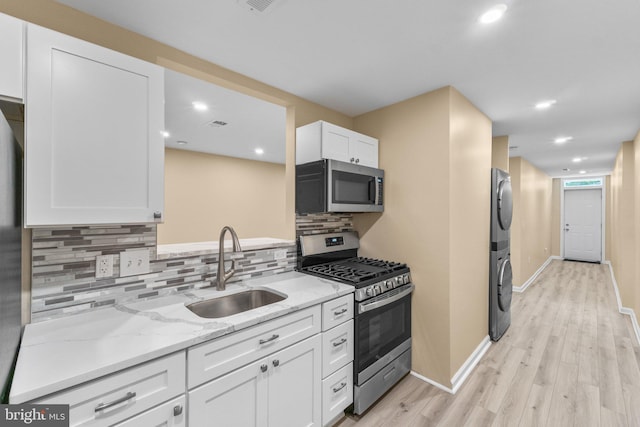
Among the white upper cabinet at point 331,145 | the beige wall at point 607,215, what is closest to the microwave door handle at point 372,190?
the white upper cabinet at point 331,145

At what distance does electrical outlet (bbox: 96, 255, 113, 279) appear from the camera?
4.95 ft

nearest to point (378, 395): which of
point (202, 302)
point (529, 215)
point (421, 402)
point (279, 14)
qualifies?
point (421, 402)

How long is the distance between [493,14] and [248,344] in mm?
2124

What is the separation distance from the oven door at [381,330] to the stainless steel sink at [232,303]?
65 centimetres

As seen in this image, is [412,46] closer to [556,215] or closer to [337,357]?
[337,357]

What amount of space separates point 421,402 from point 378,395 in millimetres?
345

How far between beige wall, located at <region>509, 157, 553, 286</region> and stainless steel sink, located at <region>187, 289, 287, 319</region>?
179 inches

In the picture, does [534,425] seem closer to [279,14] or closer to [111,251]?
[111,251]

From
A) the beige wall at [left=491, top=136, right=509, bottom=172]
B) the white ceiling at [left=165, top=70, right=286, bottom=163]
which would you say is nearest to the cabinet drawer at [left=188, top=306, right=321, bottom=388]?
the white ceiling at [left=165, top=70, right=286, bottom=163]

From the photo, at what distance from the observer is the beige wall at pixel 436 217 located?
2.31 meters

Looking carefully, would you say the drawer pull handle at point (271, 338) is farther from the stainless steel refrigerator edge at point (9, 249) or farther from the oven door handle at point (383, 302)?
the stainless steel refrigerator edge at point (9, 249)

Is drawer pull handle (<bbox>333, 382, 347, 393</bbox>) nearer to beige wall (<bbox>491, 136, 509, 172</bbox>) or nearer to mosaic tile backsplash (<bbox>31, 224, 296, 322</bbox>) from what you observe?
mosaic tile backsplash (<bbox>31, 224, 296, 322</bbox>)

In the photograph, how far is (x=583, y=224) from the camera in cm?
765

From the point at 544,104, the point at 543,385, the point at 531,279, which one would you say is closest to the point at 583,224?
the point at 531,279
